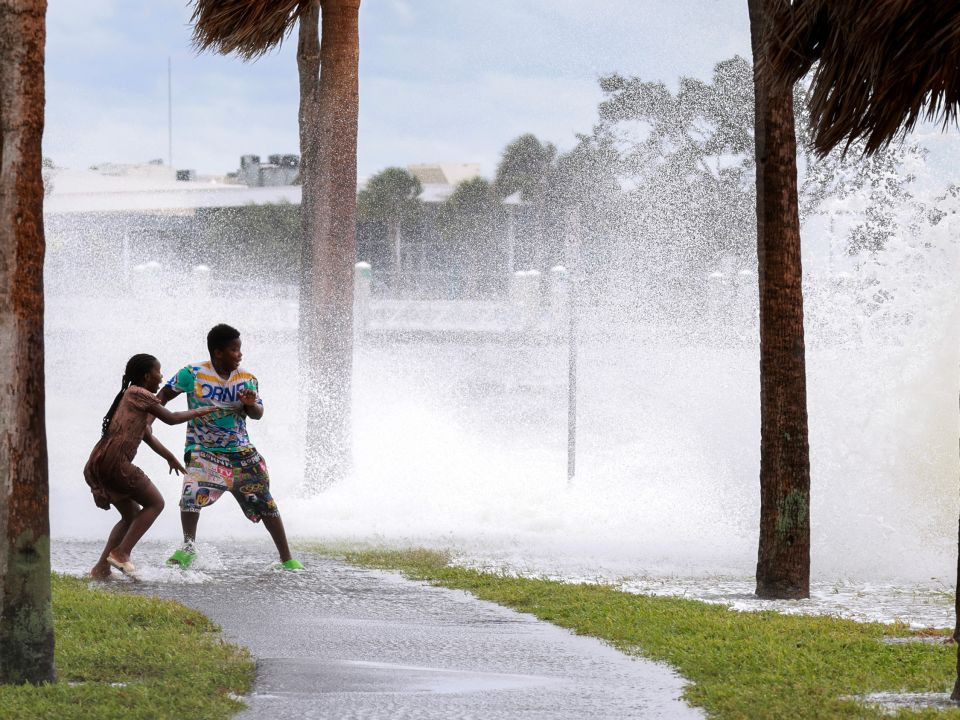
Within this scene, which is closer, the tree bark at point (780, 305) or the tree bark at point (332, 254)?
the tree bark at point (780, 305)

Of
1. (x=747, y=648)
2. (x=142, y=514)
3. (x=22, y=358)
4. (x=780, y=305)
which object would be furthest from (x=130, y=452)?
(x=780, y=305)

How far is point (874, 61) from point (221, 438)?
15.5ft

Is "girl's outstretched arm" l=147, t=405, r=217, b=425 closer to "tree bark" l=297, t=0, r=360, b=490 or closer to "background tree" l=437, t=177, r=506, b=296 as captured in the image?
"tree bark" l=297, t=0, r=360, b=490

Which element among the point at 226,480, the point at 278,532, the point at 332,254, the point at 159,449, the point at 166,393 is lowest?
the point at 278,532

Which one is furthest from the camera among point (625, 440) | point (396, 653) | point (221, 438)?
point (625, 440)

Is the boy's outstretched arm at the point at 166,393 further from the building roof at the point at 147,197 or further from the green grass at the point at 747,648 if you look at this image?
the building roof at the point at 147,197

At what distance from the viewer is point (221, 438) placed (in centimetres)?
954

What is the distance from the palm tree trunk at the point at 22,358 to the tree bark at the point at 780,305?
517 cm

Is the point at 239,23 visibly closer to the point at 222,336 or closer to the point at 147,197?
the point at 222,336

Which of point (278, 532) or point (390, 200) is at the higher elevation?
point (390, 200)

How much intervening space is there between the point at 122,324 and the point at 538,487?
30.5 ft

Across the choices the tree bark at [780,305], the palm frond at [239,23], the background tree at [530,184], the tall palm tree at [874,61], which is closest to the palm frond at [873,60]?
the tall palm tree at [874,61]

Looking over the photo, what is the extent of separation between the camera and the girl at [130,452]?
934 cm

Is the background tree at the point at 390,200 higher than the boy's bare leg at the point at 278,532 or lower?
higher
